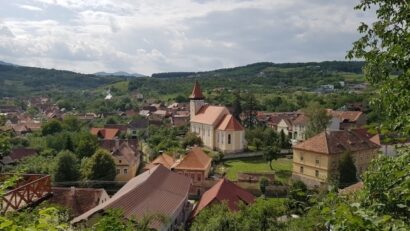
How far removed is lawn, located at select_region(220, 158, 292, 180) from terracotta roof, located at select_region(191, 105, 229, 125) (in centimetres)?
1027

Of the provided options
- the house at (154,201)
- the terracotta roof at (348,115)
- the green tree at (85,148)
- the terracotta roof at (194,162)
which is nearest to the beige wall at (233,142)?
the terracotta roof at (194,162)

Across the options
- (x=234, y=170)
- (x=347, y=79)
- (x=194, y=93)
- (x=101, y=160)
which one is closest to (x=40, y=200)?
(x=101, y=160)

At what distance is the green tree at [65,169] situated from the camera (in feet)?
163

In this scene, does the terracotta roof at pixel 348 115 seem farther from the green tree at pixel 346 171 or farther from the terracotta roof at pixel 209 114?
the green tree at pixel 346 171

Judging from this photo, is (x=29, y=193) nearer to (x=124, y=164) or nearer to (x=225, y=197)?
(x=225, y=197)

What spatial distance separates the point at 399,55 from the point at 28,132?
318 feet

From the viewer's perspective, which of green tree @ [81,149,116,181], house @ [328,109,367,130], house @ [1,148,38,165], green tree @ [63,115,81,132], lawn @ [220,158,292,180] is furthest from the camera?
green tree @ [63,115,81,132]

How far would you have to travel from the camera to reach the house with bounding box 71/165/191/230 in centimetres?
2386

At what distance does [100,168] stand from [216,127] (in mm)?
24292

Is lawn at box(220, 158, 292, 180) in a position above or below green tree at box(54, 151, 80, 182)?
below

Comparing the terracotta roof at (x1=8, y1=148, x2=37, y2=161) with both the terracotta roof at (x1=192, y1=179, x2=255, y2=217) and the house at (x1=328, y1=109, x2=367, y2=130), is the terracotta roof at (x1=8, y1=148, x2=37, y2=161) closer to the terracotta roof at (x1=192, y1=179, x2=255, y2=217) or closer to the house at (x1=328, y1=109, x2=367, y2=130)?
the terracotta roof at (x1=192, y1=179, x2=255, y2=217)

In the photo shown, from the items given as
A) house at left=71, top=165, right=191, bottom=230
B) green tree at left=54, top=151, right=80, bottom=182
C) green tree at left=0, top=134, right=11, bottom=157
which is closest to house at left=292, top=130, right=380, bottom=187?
house at left=71, top=165, right=191, bottom=230

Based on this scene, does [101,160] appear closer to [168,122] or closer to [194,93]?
[194,93]

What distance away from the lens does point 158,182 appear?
107 ft
